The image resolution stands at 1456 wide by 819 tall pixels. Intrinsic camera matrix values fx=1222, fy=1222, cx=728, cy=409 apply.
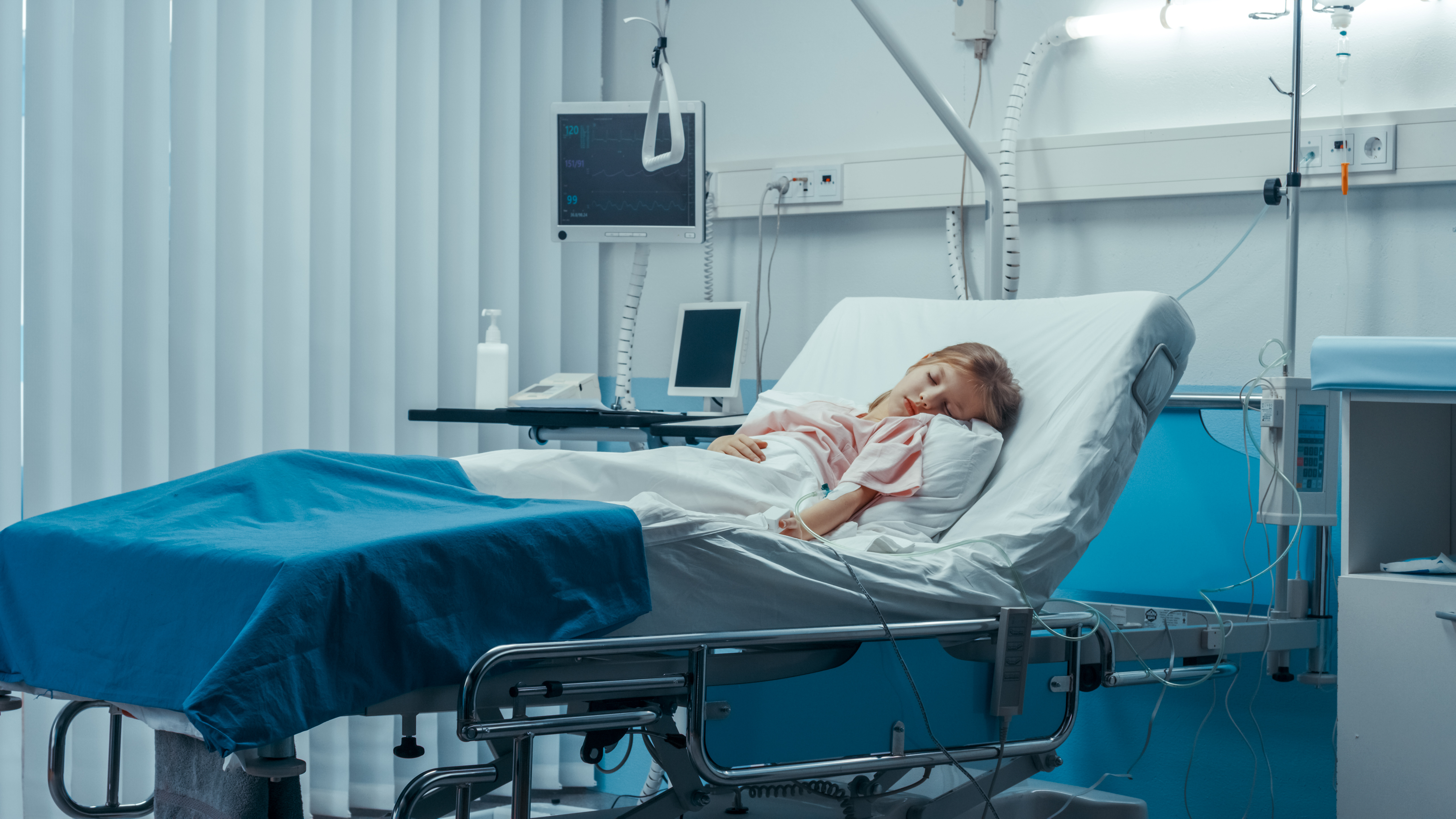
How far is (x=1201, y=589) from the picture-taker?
2.39 m

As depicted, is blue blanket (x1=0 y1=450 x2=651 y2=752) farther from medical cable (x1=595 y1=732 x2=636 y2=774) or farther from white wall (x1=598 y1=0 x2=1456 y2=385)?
white wall (x1=598 y1=0 x2=1456 y2=385)

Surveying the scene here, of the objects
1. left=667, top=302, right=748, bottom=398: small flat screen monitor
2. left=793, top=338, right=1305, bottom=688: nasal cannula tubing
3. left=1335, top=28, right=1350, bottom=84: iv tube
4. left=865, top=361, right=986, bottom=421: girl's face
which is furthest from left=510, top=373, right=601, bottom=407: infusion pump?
left=1335, top=28, right=1350, bottom=84: iv tube

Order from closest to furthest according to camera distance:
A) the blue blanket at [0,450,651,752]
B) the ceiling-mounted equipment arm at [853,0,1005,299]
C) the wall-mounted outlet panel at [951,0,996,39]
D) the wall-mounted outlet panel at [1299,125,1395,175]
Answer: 1. the blue blanket at [0,450,651,752]
2. the ceiling-mounted equipment arm at [853,0,1005,299]
3. the wall-mounted outlet panel at [1299,125,1395,175]
4. the wall-mounted outlet panel at [951,0,996,39]

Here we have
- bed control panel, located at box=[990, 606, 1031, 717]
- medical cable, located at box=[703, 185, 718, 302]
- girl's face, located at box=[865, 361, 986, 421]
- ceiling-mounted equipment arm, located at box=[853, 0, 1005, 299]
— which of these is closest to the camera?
bed control panel, located at box=[990, 606, 1031, 717]

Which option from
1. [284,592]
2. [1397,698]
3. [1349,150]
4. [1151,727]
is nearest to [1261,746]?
[1151,727]

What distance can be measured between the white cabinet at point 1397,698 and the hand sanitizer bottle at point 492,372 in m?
1.84

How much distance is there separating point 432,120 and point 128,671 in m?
2.05

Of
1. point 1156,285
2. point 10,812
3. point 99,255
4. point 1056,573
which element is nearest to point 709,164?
point 1156,285

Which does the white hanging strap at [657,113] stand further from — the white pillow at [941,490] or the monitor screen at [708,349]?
the monitor screen at [708,349]

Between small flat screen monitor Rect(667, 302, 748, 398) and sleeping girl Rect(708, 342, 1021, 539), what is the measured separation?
75cm

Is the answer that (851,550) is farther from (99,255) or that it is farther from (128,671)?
(99,255)

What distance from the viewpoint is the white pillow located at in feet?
5.99

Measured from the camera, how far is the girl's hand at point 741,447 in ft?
6.63

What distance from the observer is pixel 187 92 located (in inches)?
100
